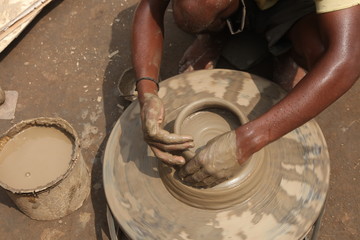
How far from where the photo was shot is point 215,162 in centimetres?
174

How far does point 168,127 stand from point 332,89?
757 millimetres

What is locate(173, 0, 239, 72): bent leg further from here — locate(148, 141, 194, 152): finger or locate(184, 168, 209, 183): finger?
locate(184, 168, 209, 183): finger

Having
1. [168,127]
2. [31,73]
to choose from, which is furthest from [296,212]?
[31,73]

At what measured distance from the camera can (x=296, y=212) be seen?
189 cm

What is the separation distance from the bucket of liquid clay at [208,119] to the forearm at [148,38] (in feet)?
1.05

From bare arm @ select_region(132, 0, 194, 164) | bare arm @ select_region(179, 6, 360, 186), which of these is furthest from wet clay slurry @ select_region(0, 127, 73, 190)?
bare arm @ select_region(179, 6, 360, 186)

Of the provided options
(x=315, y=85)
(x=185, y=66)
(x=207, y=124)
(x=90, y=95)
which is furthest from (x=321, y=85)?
(x=90, y=95)

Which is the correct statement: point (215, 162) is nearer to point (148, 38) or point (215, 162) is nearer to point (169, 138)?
point (169, 138)

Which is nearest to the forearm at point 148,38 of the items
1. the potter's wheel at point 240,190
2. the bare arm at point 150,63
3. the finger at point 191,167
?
the bare arm at point 150,63

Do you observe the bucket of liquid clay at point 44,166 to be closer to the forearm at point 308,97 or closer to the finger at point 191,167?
the finger at point 191,167

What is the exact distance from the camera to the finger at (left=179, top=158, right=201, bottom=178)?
1.75 meters

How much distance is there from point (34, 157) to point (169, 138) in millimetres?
940

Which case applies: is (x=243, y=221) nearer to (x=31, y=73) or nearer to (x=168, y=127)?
(x=168, y=127)

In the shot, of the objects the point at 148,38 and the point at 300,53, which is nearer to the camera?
the point at 300,53
